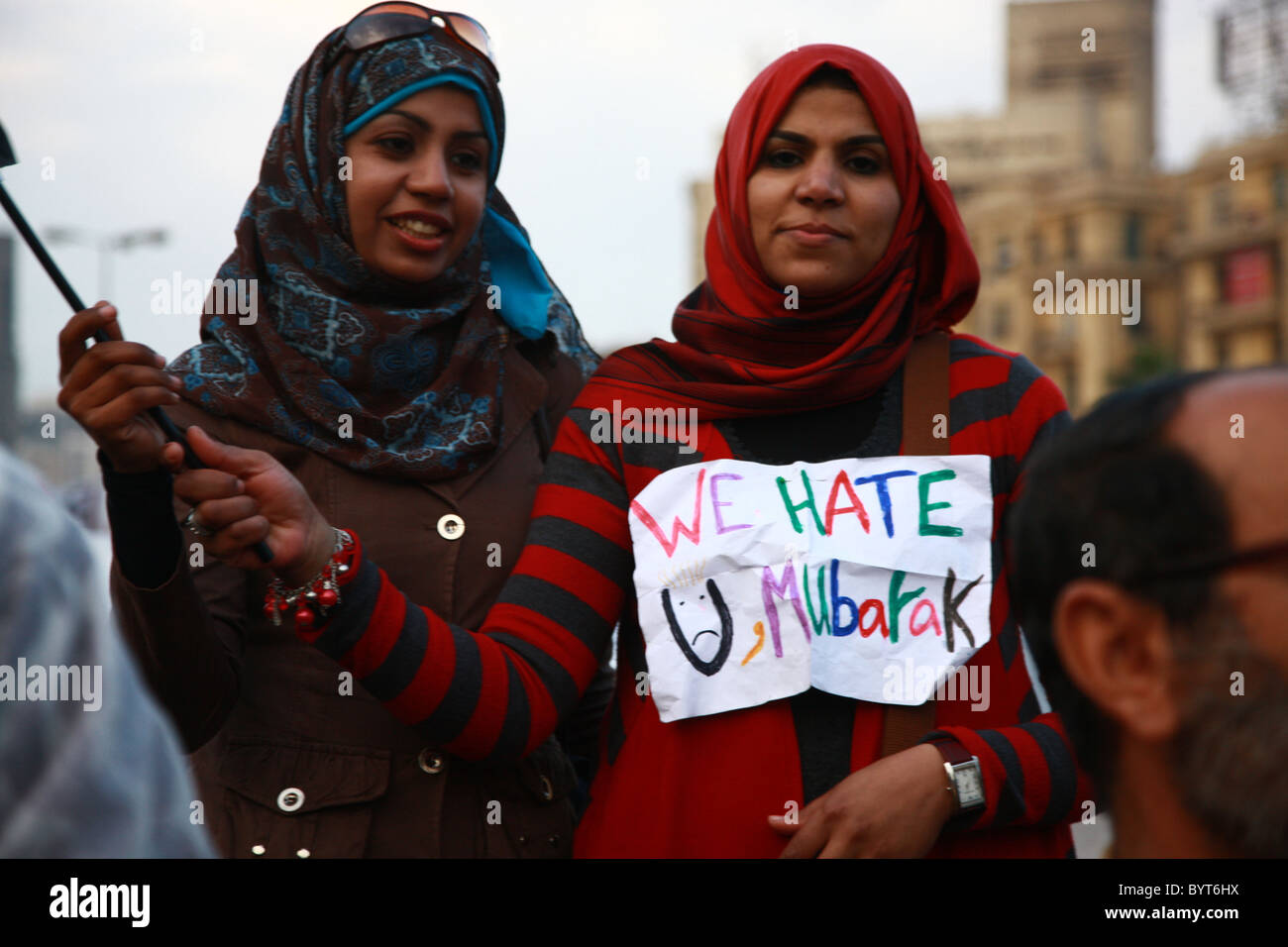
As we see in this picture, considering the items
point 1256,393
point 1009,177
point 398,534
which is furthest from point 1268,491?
point 1009,177

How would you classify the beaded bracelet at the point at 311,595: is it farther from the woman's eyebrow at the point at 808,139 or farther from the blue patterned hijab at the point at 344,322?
the woman's eyebrow at the point at 808,139

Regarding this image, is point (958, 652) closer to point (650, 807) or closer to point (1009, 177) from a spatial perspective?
point (650, 807)

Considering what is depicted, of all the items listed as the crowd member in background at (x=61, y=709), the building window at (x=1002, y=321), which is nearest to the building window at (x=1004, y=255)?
the building window at (x=1002, y=321)

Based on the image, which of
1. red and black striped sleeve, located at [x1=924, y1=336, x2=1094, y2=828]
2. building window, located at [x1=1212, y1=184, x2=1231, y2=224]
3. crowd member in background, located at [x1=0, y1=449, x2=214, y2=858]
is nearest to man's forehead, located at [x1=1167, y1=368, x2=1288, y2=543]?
red and black striped sleeve, located at [x1=924, y1=336, x2=1094, y2=828]

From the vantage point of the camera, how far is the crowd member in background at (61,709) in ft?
2.81

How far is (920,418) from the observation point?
247 centimetres

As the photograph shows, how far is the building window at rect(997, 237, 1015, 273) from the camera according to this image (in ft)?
182

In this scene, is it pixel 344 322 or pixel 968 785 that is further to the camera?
pixel 344 322

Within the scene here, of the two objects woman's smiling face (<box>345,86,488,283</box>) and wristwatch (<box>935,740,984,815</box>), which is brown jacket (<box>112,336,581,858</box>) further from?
wristwatch (<box>935,740,984,815</box>)

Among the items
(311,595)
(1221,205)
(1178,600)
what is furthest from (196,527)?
(1221,205)

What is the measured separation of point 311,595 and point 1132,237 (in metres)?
54.6

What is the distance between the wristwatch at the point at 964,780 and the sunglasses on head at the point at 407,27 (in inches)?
62.8

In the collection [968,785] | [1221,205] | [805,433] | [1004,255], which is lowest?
[968,785]

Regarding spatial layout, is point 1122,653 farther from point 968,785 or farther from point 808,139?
point 808,139
